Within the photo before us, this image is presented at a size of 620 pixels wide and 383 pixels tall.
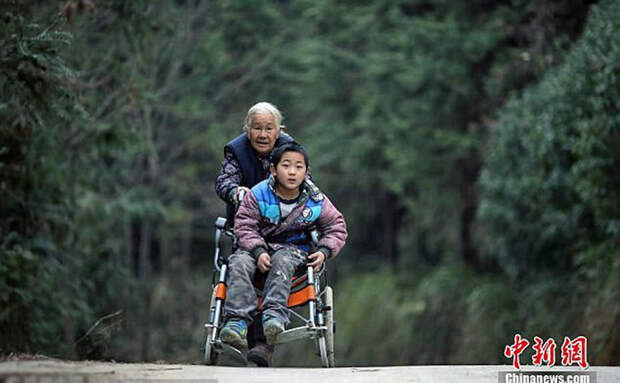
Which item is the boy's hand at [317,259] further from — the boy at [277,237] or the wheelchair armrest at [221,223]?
the wheelchair armrest at [221,223]

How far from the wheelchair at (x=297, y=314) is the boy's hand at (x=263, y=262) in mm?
344

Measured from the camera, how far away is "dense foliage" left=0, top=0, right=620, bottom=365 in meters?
11.6

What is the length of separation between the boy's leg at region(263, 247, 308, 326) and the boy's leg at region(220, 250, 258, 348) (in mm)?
118

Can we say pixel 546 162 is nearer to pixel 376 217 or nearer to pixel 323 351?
pixel 323 351

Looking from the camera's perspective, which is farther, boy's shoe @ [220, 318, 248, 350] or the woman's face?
the woman's face

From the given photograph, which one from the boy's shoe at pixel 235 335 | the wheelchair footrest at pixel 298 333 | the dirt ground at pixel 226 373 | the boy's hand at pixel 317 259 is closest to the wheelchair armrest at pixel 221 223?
the boy's hand at pixel 317 259

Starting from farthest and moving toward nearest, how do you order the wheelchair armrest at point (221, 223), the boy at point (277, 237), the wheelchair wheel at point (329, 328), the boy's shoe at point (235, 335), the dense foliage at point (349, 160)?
the dense foliage at point (349, 160), the wheelchair armrest at point (221, 223), the wheelchair wheel at point (329, 328), the boy at point (277, 237), the boy's shoe at point (235, 335)

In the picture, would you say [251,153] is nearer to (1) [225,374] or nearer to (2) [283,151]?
(2) [283,151]

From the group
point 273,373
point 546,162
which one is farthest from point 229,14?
point 273,373

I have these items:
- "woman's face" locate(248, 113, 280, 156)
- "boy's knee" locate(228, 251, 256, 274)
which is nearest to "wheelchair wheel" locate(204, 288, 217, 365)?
"boy's knee" locate(228, 251, 256, 274)

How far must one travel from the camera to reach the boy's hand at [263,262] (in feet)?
25.0

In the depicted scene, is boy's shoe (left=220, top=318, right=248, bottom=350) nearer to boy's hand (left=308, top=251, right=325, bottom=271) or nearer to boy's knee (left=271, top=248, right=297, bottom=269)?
boy's knee (left=271, top=248, right=297, bottom=269)

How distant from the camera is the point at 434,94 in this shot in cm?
1958

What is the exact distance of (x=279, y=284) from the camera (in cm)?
759
